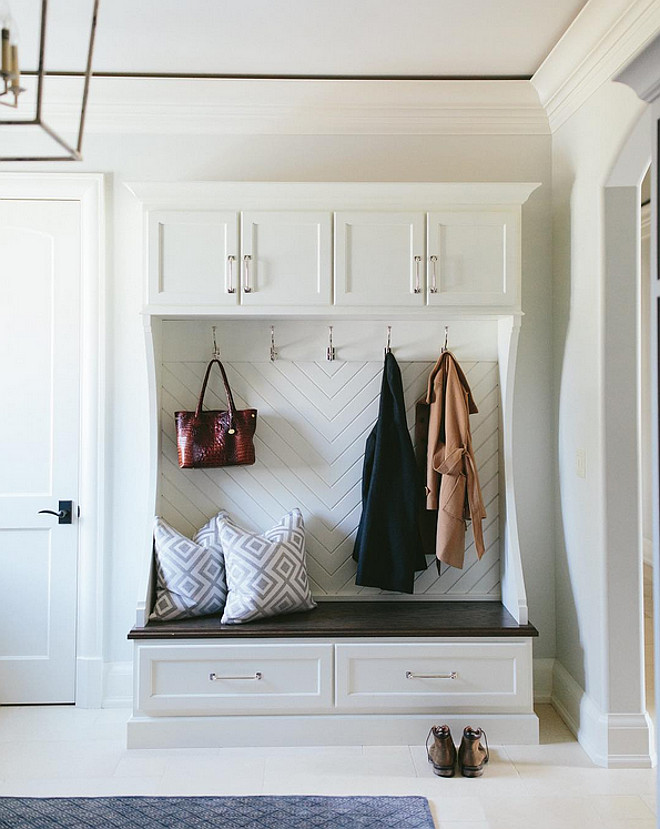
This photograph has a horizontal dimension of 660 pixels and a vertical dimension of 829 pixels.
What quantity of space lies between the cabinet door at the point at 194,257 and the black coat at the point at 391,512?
0.85 m

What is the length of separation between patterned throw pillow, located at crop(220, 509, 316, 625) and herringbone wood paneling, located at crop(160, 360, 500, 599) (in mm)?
198

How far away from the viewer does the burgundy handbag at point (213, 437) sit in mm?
3213

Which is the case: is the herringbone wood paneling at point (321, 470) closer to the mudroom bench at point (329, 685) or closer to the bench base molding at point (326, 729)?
the mudroom bench at point (329, 685)

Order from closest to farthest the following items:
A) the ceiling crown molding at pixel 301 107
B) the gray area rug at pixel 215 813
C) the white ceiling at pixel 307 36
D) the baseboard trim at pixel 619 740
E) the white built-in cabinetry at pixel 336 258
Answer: the gray area rug at pixel 215 813, the white ceiling at pixel 307 36, the baseboard trim at pixel 619 740, the white built-in cabinetry at pixel 336 258, the ceiling crown molding at pixel 301 107

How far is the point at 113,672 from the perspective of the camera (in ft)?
11.1

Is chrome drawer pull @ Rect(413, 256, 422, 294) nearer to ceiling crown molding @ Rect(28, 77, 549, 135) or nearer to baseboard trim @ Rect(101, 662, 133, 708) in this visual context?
ceiling crown molding @ Rect(28, 77, 549, 135)

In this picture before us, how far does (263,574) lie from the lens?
306 cm

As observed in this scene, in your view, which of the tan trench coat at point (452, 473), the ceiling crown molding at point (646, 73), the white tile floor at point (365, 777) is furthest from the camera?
the tan trench coat at point (452, 473)

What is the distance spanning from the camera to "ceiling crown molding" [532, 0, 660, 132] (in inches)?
97.2

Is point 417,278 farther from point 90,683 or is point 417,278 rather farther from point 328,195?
point 90,683

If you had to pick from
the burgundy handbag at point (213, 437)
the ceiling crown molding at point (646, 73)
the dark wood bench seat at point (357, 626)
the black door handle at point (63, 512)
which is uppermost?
the ceiling crown molding at point (646, 73)

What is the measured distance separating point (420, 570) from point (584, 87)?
2063 mm

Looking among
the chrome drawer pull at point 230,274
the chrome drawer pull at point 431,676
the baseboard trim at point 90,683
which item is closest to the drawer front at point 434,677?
the chrome drawer pull at point 431,676

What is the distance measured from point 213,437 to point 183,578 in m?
0.59
